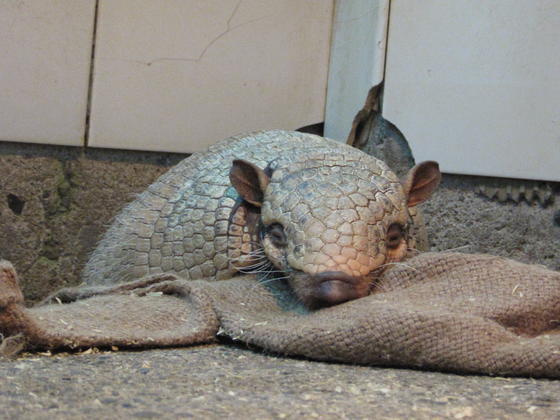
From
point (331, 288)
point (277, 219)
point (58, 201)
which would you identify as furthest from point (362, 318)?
point (58, 201)

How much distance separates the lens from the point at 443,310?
3047 mm

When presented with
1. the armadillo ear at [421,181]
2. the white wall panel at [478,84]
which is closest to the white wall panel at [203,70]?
the white wall panel at [478,84]

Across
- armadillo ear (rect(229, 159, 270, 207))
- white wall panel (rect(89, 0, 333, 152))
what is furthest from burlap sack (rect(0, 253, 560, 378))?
white wall panel (rect(89, 0, 333, 152))

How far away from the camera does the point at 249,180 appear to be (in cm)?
386

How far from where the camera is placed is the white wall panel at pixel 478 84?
489 cm

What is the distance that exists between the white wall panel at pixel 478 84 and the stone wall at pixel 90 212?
0.21 m

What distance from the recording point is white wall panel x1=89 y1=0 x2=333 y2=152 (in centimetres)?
524

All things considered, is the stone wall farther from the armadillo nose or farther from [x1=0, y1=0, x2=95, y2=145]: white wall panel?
the armadillo nose

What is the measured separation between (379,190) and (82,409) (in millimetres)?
1881

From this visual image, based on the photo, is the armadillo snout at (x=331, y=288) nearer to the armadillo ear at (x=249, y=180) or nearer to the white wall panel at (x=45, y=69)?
the armadillo ear at (x=249, y=180)

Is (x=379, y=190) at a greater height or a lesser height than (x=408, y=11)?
lesser

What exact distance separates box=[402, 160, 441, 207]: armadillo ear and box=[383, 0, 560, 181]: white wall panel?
1.02m

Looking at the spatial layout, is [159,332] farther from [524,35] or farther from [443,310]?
[524,35]

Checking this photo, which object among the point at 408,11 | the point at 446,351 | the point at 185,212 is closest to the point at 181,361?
the point at 446,351
